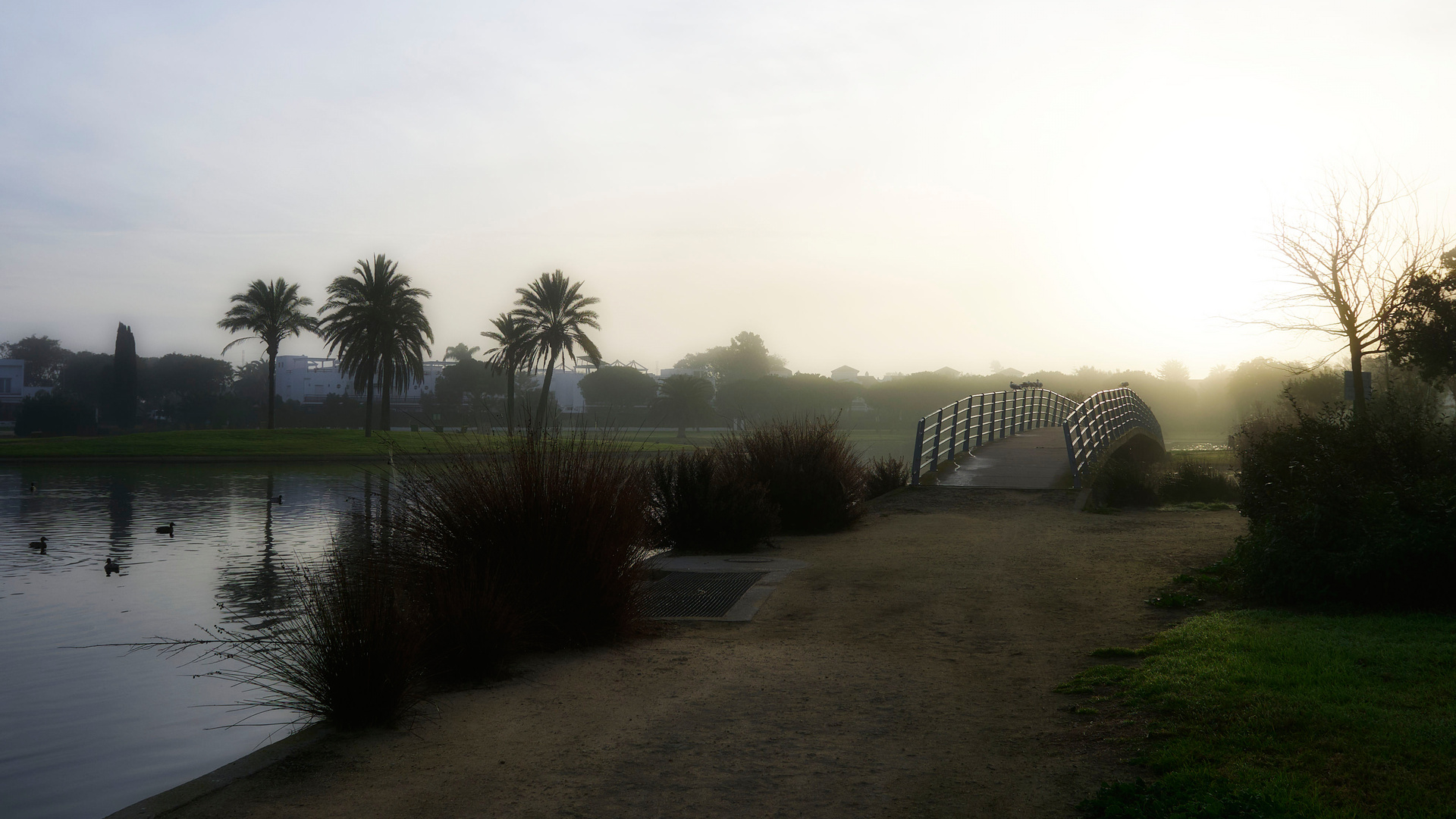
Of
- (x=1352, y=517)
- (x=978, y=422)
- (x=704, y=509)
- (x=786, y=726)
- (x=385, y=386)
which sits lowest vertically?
(x=786, y=726)

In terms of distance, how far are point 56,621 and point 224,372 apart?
351 ft

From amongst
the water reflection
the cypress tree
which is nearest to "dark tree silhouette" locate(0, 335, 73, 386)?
the cypress tree

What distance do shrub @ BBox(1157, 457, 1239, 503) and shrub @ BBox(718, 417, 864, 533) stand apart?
10.5m

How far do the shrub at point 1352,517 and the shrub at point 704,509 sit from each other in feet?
18.6

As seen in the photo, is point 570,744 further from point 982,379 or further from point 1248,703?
point 982,379

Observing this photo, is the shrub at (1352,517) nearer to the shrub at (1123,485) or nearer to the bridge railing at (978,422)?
the shrub at (1123,485)

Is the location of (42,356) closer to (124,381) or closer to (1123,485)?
(124,381)

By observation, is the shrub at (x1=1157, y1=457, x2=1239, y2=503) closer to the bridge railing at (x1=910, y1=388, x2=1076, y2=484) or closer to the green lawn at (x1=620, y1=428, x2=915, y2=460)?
the bridge railing at (x1=910, y1=388, x2=1076, y2=484)

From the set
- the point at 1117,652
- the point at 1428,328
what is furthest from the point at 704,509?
the point at 1428,328

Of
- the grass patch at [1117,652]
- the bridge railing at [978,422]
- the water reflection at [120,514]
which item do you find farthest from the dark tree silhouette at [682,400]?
the grass patch at [1117,652]

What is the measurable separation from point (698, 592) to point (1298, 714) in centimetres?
567

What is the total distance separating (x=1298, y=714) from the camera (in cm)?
488

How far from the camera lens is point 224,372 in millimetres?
106688

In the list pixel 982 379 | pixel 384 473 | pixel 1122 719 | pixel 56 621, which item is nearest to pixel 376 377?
pixel 56 621
